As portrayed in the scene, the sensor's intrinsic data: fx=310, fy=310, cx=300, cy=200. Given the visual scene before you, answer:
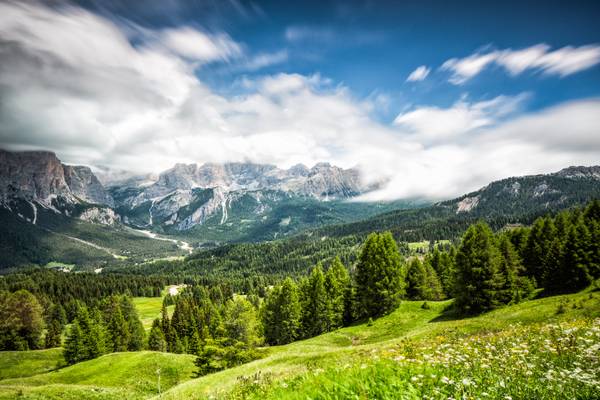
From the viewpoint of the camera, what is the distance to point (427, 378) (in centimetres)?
660

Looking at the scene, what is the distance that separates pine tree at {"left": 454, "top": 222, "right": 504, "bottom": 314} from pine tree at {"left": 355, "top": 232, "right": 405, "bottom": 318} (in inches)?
408

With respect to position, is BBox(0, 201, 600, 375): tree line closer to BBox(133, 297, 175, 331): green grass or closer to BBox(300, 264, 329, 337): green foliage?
BBox(300, 264, 329, 337): green foliage

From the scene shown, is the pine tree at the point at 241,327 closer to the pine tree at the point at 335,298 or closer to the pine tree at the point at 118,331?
the pine tree at the point at 335,298

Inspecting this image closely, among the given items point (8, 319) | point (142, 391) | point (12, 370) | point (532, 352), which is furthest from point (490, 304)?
point (8, 319)

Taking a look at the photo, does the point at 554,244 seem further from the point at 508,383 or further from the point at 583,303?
the point at 508,383

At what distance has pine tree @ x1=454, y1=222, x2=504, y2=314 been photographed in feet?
146

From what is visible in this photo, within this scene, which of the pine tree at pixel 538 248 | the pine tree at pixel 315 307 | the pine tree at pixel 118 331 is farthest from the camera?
the pine tree at pixel 118 331

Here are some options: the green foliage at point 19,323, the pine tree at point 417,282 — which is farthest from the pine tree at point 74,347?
the pine tree at point 417,282

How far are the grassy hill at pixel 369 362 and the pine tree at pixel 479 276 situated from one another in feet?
11.8

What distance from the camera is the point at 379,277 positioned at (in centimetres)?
5550

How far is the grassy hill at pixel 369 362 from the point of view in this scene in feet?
22.0

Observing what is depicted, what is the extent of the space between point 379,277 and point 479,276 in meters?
16.0

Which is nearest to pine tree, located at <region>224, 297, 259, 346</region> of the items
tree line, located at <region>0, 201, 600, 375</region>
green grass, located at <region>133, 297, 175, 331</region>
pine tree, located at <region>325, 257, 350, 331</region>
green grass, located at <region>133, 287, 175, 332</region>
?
tree line, located at <region>0, 201, 600, 375</region>

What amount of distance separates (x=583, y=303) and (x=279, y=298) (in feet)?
177
